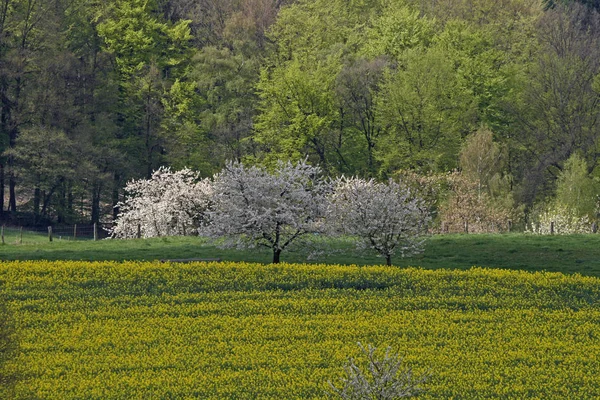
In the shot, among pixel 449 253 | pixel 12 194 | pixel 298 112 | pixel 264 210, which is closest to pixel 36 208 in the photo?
pixel 12 194

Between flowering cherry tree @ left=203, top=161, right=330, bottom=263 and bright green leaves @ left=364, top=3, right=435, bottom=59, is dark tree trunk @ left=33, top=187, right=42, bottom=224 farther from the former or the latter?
flowering cherry tree @ left=203, top=161, right=330, bottom=263

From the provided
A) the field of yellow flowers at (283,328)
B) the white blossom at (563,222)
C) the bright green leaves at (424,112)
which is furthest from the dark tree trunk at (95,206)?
the field of yellow flowers at (283,328)

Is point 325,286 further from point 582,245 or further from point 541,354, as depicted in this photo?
point 582,245

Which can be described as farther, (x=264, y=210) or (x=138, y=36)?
(x=138, y=36)

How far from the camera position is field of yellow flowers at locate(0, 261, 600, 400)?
24.0 meters

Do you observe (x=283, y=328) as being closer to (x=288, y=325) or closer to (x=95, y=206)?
(x=288, y=325)

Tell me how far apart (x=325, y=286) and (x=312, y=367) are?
9597 mm

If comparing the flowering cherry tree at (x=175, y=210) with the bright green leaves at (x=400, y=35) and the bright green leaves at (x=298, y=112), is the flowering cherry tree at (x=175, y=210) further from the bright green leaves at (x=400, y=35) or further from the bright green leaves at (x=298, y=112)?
the bright green leaves at (x=400, y=35)

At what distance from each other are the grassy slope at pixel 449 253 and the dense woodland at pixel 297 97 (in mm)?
19772

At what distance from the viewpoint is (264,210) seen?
40469 mm

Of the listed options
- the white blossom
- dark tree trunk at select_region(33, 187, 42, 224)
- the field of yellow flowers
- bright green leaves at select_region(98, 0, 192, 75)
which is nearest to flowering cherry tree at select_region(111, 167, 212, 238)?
dark tree trunk at select_region(33, 187, 42, 224)

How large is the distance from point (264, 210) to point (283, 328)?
11945mm

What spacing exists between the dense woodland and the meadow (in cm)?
3117

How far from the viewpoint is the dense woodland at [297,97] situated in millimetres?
75438
